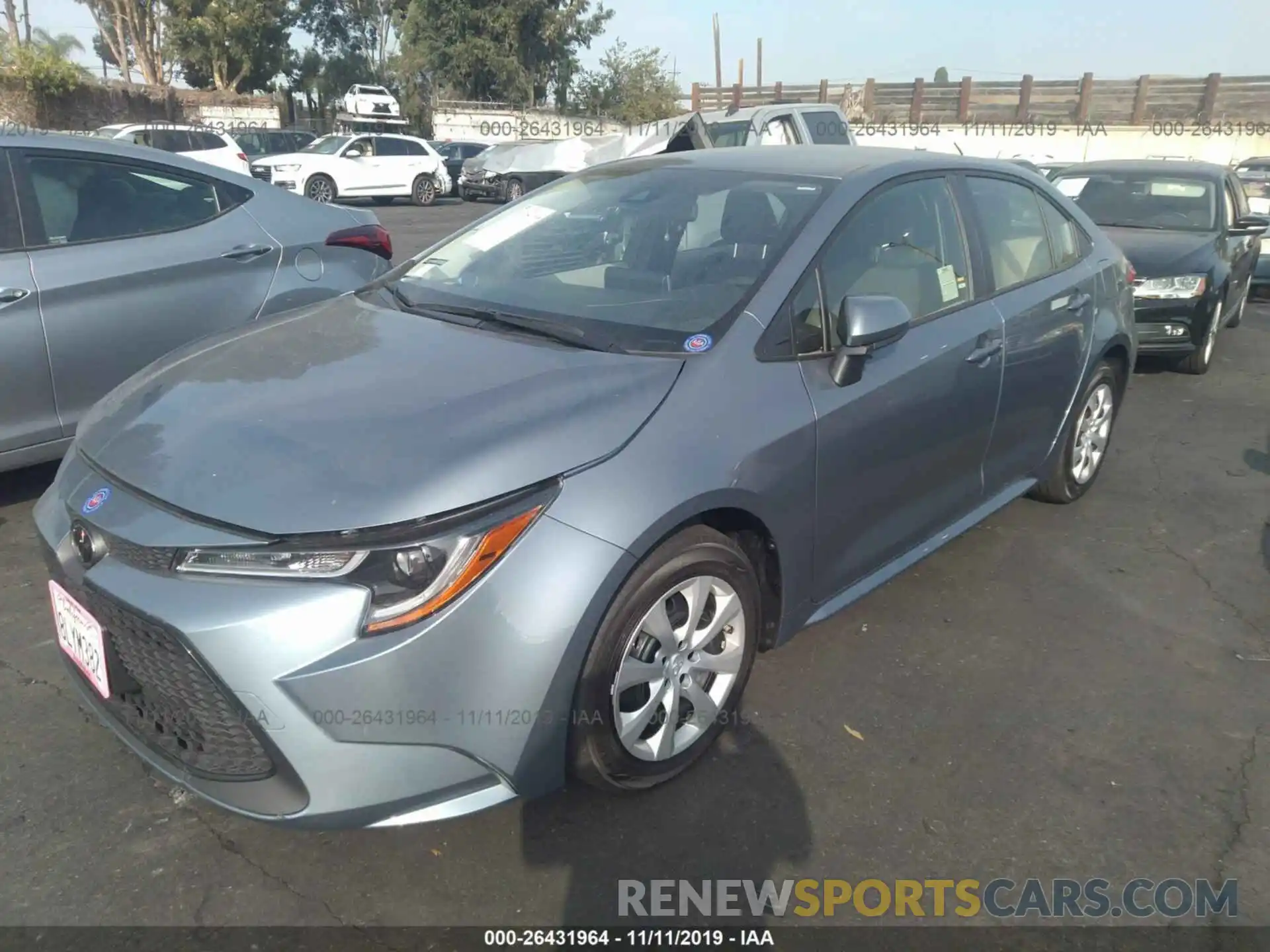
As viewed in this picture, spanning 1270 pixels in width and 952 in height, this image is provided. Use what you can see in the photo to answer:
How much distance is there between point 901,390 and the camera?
308 cm

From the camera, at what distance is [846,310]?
278 centimetres

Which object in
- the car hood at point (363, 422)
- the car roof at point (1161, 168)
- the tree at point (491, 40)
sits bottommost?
the car hood at point (363, 422)

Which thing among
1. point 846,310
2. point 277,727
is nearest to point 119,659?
point 277,727

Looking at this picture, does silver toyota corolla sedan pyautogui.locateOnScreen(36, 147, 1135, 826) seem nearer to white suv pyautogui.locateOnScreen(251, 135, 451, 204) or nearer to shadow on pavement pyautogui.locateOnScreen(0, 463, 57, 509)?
shadow on pavement pyautogui.locateOnScreen(0, 463, 57, 509)

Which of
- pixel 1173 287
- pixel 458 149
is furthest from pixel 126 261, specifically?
pixel 458 149

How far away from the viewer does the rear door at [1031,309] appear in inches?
146

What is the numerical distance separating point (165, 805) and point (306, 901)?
0.56 m

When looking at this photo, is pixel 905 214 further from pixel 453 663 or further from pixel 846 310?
pixel 453 663

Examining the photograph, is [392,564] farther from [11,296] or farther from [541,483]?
[11,296]

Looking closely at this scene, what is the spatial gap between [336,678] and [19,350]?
275 cm

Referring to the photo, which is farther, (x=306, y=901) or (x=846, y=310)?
(x=846, y=310)

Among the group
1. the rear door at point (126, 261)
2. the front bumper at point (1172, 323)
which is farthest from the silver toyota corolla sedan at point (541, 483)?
the front bumper at point (1172, 323)

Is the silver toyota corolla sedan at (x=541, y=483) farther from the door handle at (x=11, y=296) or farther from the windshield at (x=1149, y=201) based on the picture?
the windshield at (x=1149, y=201)

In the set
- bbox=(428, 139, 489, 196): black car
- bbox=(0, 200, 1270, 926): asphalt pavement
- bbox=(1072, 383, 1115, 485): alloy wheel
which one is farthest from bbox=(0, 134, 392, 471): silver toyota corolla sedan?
bbox=(428, 139, 489, 196): black car
